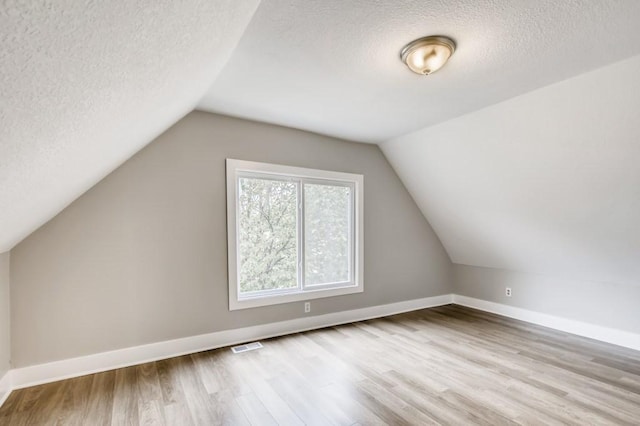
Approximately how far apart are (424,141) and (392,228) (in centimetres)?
132

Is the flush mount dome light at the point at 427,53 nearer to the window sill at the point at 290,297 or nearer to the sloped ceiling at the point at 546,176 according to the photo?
the sloped ceiling at the point at 546,176

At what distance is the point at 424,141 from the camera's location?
3670 mm

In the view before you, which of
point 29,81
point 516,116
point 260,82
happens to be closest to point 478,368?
point 516,116

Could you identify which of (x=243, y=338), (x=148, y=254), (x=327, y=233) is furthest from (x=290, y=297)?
(x=148, y=254)

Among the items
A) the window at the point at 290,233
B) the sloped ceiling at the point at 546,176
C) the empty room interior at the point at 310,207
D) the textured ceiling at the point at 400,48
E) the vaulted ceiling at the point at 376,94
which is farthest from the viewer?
the window at the point at 290,233

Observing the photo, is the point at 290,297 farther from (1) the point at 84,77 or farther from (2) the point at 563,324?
(2) the point at 563,324

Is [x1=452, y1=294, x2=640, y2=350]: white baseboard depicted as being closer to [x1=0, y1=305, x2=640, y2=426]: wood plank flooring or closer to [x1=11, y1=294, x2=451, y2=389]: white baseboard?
[x1=0, y1=305, x2=640, y2=426]: wood plank flooring

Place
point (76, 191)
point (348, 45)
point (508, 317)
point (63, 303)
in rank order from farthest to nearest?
point (508, 317) < point (63, 303) < point (76, 191) < point (348, 45)

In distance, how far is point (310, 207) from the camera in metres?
3.78

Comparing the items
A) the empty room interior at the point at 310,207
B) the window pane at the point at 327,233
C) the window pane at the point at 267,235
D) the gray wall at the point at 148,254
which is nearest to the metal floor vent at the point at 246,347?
the empty room interior at the point at 310,207

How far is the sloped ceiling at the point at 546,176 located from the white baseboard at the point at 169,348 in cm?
186

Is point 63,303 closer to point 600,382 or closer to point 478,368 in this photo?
point 478,368

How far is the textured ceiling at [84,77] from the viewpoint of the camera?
65 centimetres

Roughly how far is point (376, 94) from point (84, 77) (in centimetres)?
219
